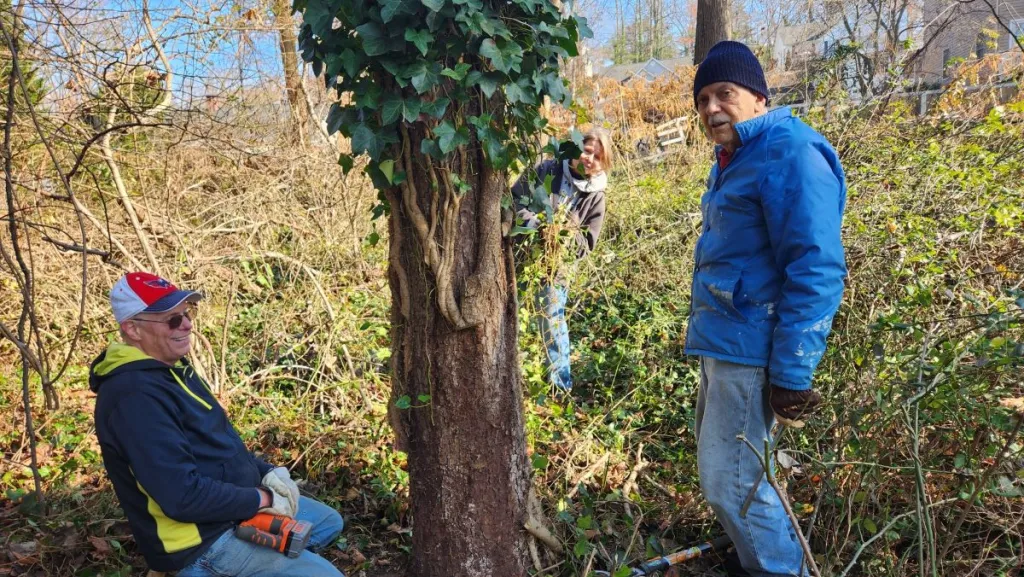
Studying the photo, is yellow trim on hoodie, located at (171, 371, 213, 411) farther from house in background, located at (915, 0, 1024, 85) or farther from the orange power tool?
house in background, located at (915, 0, 1024, 85)

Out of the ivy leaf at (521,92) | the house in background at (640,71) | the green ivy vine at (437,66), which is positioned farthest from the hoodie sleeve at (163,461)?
the house in background at (640,71)

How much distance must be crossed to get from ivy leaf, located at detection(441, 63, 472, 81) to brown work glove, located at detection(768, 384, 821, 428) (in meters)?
1.42

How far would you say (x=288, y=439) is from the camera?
3826 mm

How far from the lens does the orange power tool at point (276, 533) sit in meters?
2.29

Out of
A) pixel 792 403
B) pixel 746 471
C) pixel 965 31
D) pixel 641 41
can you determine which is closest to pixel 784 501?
pixel 792 403

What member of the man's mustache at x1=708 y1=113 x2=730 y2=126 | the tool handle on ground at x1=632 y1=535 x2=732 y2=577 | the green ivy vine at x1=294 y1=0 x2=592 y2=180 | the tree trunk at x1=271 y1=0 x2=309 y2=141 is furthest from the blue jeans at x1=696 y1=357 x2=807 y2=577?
the tree trunk at x1=271 y1=0 x2=309 y2=141

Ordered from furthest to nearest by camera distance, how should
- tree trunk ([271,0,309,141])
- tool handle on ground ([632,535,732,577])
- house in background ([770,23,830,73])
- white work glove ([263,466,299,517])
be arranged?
house in background ([770,23,830,73]) < tree trunk ([271,0,309,141]) < tool handle on ground ([632,535,732,577]) < white work glove ([263,466,299,517])

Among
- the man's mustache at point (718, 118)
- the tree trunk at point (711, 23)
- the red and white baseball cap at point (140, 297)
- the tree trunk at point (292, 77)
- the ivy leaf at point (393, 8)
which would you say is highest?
the tree trunk at point (711, 23)

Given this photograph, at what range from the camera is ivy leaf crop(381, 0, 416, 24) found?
195 cm

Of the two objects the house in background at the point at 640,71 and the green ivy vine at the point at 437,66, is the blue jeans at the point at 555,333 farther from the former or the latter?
the house in background at the point at 640,71

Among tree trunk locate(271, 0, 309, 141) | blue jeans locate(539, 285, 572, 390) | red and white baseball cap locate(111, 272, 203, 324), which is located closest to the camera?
red and white baseball cap locate(111, 272, 203, 324)

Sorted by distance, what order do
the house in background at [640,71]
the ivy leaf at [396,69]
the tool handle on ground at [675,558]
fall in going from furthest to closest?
the house in background at [640,71]
the tool handle on ground at [675,558]
the ivy leaf at [396,69]

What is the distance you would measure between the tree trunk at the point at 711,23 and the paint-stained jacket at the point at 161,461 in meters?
8.11

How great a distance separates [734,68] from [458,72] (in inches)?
38.5
